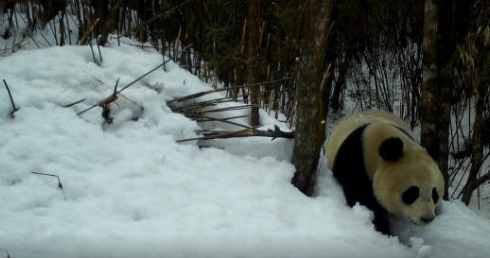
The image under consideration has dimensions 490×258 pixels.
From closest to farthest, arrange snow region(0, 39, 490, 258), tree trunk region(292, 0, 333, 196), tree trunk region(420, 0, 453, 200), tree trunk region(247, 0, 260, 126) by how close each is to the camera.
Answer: snow region(0, 39, 490, 258) → tree trunk region(292, 0, 333, 196) → tree trunk region(247, 0, 260, 126) → tree trunk region(420, 0, 453, 200)

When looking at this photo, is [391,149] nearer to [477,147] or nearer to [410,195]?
[410,195]

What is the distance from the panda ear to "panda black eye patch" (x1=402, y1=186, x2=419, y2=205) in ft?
0.73

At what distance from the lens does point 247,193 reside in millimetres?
2705

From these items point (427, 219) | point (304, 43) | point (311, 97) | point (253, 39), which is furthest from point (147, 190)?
point (253, 39)

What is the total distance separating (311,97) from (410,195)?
0.89m

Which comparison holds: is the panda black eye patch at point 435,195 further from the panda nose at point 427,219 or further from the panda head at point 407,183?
the panda nose at point 427,219

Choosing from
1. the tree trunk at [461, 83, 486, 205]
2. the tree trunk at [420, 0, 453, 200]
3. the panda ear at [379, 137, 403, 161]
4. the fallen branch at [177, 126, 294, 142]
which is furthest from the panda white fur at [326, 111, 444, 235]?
the tree trunk at [461, 83, 486, 205]

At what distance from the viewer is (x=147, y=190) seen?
2551 mm

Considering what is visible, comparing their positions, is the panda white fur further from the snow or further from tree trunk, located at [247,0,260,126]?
tree trunk, located at [247,0,260,126]

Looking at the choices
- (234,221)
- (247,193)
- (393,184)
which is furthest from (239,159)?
(393,184)

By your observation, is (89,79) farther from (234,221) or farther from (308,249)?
(308,249)

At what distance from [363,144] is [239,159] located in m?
0.89

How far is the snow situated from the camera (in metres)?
2.15

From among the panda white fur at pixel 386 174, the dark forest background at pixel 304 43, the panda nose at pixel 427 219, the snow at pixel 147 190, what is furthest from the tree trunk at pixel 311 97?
the panda nose at pixel 427 219
